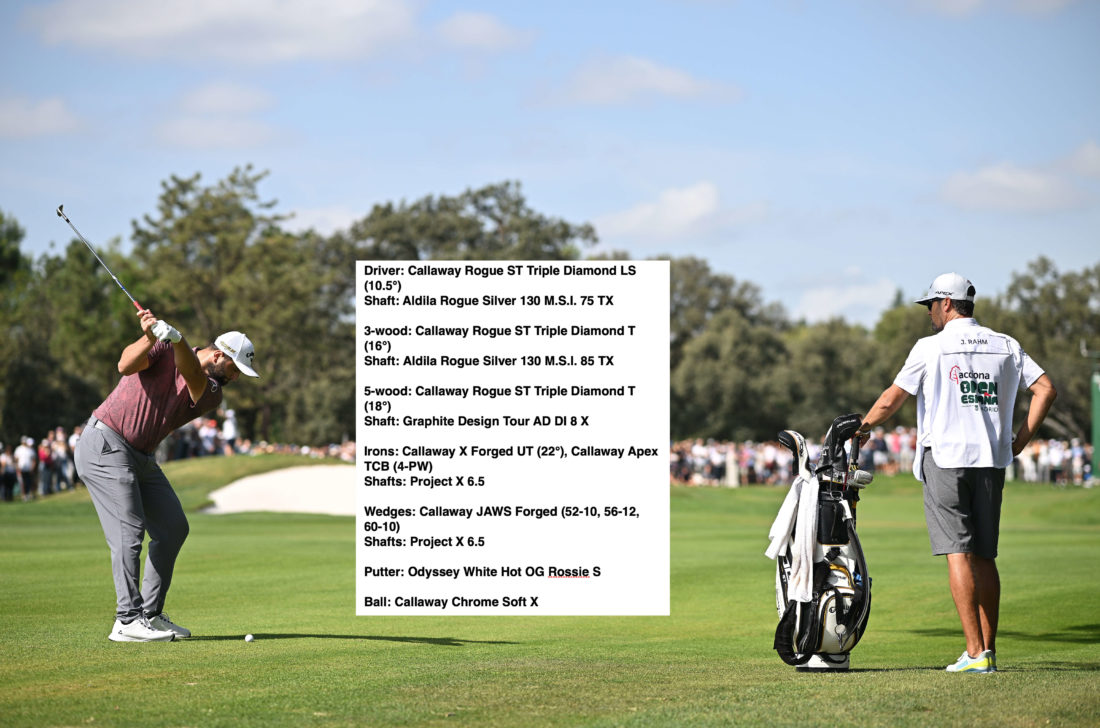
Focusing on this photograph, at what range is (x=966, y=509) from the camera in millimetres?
7664

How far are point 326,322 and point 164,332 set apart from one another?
75299 mm

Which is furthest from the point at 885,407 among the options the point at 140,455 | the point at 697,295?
the point at 697,295

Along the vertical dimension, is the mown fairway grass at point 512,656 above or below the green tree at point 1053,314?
below

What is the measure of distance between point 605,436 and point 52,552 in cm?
1215

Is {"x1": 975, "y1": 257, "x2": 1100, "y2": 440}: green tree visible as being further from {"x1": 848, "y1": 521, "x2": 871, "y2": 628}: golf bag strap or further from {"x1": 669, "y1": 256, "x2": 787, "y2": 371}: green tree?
{"x1": 848, "y1": 521, "x2": 871, "y2": 628}: golf bag strap

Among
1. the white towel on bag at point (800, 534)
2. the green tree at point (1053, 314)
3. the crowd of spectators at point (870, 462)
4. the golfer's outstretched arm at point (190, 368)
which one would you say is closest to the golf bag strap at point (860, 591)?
the white towel on bag at point (800, 534)

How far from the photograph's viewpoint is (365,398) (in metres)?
8.68

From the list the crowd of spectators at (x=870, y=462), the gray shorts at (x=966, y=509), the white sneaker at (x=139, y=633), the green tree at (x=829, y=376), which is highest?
the green tree at (x=829, y=376)

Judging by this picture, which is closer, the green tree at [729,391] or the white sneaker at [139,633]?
the white sneaker at [139,633]

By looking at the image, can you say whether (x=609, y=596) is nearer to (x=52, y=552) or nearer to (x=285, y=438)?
(x=52, y=552)

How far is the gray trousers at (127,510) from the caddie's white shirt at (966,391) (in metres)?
4.89

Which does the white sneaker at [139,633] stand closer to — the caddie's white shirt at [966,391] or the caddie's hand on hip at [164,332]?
the caddie's hand on hip at [164,332]

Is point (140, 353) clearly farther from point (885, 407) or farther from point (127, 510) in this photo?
point (885, 407)

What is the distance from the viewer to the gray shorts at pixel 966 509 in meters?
7.63
